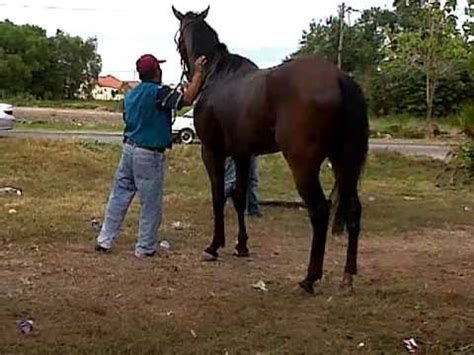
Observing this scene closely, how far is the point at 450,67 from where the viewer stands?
109 ft

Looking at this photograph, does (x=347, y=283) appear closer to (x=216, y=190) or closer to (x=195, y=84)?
(x=216, y=190)

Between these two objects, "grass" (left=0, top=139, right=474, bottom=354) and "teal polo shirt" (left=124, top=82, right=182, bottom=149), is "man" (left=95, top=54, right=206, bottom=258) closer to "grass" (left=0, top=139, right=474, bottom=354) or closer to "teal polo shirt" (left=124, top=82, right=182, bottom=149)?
"teal polo shirt" (left=124, top=82, right=182, bottom=149)

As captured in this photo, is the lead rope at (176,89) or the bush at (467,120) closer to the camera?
the bush at (467,120)

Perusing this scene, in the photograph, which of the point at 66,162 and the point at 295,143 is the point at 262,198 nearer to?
the point at 66,162

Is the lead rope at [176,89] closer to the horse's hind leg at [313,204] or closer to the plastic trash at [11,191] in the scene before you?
the horse's hind leg at [313,204]

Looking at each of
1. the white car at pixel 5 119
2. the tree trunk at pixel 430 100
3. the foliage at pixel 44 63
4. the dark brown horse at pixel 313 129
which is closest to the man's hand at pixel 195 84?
the dark brown horse at pixel 313 129

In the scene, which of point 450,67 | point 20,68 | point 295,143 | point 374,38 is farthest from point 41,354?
point 20,68

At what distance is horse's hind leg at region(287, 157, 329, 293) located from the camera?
678 centimetres

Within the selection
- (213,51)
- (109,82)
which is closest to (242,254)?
(213,51)

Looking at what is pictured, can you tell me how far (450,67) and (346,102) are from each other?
27.6m

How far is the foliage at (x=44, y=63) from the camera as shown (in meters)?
66.2

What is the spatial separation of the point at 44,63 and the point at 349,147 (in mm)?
65620

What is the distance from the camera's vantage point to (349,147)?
682cm

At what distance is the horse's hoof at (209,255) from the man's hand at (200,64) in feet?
5.32
